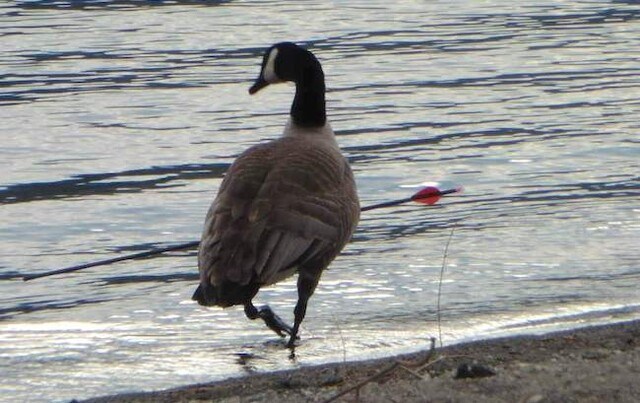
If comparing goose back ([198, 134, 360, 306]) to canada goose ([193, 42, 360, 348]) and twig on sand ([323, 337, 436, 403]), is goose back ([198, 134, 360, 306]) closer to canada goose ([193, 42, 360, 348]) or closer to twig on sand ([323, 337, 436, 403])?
canada goose ([193, 42, 360, 348])

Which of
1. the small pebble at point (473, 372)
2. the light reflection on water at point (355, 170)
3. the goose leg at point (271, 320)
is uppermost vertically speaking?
the small pebble at point (473, 372)

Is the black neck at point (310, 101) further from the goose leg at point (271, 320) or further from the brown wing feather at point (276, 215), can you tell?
the goose leg at point (271, 320)

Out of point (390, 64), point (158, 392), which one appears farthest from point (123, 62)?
A: point (158, 392)

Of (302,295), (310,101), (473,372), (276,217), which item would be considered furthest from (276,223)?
(310,101)

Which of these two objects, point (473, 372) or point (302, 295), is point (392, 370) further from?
point (302, 295)

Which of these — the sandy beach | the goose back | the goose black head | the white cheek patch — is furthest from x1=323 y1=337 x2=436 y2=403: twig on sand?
the white cheek patch

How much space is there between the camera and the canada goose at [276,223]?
7055mm

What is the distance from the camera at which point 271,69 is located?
9.17 m

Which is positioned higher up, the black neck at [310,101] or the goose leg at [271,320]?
the black neck at [310,101]

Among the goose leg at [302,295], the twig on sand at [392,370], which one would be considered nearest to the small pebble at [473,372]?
the twig on sand at [392,370]

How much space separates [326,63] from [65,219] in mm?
7737

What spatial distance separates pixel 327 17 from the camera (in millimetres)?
23094

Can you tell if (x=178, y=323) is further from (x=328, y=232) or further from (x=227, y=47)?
(x=227, y=47)

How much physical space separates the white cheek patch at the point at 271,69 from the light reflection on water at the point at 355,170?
4.05ft
